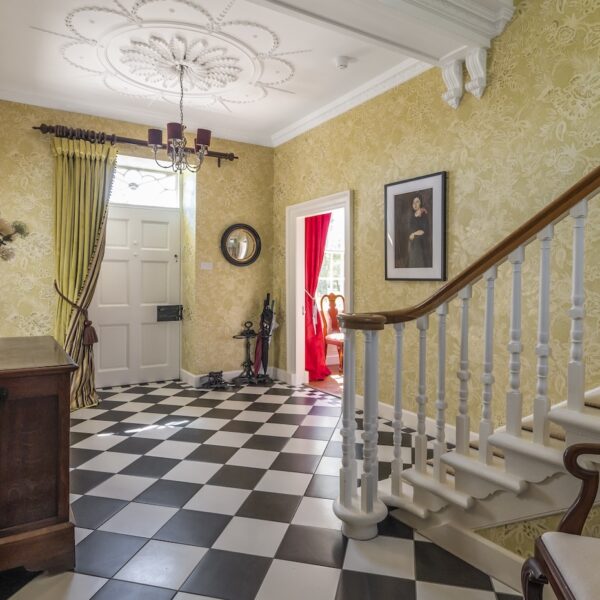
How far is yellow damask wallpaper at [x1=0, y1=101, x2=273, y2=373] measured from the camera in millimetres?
4316

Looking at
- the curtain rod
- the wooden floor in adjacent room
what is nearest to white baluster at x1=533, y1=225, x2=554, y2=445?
the wooden floor in adjacent room

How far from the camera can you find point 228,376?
5461 mm

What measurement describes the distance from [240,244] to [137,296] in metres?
1.34

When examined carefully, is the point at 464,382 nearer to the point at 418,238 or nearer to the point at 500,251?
the point at 500,251

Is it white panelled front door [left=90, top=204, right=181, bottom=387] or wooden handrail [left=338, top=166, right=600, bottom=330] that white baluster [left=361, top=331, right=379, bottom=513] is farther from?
white panelled front door [left=90, top=204, right=181, bottom=387]

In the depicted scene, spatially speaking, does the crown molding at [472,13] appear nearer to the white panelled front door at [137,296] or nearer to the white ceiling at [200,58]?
→ the white ceiling at [200,58]

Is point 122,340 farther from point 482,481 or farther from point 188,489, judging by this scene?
point 482,481

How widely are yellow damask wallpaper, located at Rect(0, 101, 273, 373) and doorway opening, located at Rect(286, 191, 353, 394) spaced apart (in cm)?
48

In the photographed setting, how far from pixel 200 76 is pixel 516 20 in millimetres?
2447

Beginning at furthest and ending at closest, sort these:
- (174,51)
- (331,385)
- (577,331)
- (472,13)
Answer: (331,385), (174,51), (472,13), (577,331)

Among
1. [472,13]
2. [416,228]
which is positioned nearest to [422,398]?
[416,228]

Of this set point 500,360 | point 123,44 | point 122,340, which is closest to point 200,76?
point 123,44

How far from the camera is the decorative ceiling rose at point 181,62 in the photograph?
3.39 metres

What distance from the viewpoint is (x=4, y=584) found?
1826 mm
